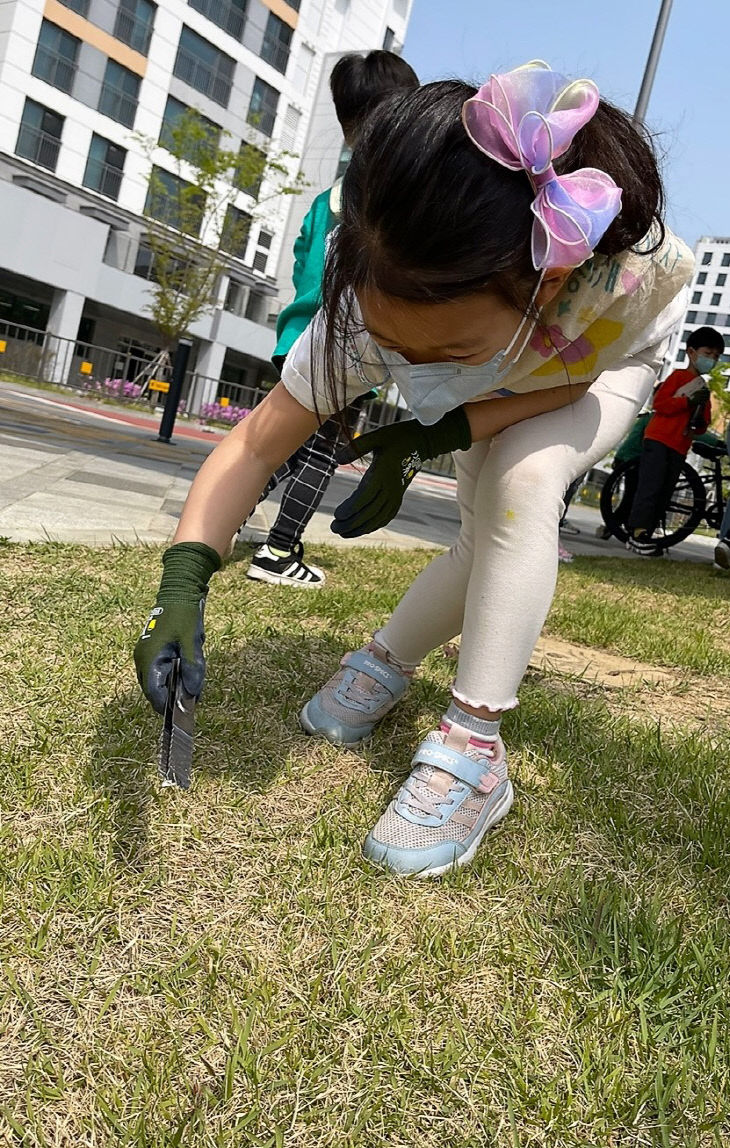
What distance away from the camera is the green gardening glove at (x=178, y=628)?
131 centimetres

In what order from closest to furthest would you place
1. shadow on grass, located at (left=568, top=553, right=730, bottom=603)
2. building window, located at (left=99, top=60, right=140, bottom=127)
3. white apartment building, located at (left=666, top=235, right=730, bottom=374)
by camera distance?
shadow on grass, located at (left=568, top=553, right=730, bottom=603) → building window, located at (left=99, top=60, right=140, bottom=127) → white apartment building, located at (left=666, top=235, right=730, bottom=374)

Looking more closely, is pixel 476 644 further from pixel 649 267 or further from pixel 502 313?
pixel 649 267

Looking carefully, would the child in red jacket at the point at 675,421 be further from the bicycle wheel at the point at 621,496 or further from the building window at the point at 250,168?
the building window at the point at 250,168

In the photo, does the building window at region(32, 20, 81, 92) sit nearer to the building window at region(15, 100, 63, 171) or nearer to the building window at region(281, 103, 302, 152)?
the building window at region(15, 100, 63, 171)

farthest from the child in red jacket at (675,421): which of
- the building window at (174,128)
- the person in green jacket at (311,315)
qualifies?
the building window at (174,128)

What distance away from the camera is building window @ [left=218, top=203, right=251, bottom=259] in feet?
82.3

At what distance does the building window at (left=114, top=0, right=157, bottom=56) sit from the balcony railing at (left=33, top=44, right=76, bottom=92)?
1700 mm

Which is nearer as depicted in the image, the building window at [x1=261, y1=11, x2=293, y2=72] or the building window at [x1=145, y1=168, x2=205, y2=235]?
the building window at [x1=145, y1=168, x2=205, y2=235]

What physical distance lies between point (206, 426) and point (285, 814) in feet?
64.6

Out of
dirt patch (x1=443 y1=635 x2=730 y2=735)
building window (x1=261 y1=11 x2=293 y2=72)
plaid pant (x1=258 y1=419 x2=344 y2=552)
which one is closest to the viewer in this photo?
dirt patch (x1=443 y1=635 x2=730 y2=735)

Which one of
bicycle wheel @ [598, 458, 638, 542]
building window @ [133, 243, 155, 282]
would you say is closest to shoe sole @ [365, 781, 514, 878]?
bicycle wheel @ [598, 458, 638, 542]

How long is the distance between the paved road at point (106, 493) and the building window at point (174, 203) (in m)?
17.2

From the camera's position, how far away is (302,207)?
3538 cm

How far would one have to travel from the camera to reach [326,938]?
1.26 metres
